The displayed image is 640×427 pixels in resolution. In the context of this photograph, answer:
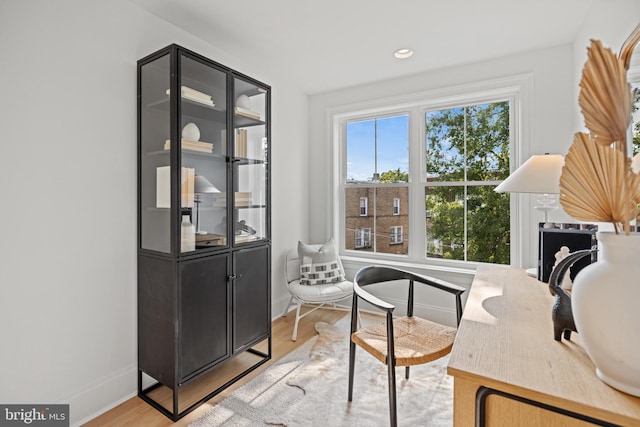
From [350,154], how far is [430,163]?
92 cm

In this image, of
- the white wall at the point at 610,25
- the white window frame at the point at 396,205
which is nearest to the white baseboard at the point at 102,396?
the white window frame at the point at 396,205

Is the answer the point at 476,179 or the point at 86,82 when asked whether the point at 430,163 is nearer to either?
the point at 476,179

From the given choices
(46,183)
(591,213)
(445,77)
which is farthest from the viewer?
(445,77)

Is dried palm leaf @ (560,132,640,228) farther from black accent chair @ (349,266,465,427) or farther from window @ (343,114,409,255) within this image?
window @ (343,114,409,255)

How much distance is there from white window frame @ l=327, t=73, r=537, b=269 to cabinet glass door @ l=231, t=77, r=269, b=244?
1311 mm

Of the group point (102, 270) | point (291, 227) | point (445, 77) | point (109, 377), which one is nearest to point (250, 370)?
point (109, 377)

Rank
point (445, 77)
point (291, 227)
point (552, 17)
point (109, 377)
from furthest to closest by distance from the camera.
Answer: point (291, 227) → point (445, 77) → point (552, 17) → point (109, 377)

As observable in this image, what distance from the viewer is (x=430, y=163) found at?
327cm

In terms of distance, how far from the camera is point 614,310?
736 mm

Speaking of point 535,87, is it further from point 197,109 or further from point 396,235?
point 197,109

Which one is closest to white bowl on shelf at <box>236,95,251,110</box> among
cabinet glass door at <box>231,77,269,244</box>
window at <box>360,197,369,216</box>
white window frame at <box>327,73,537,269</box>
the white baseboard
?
cabinet glass door at <box>231,77,269,244</box>

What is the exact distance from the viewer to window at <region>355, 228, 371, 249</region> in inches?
142

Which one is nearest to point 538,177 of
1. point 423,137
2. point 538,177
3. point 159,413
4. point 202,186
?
point 538,177

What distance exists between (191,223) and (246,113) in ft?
2.95
